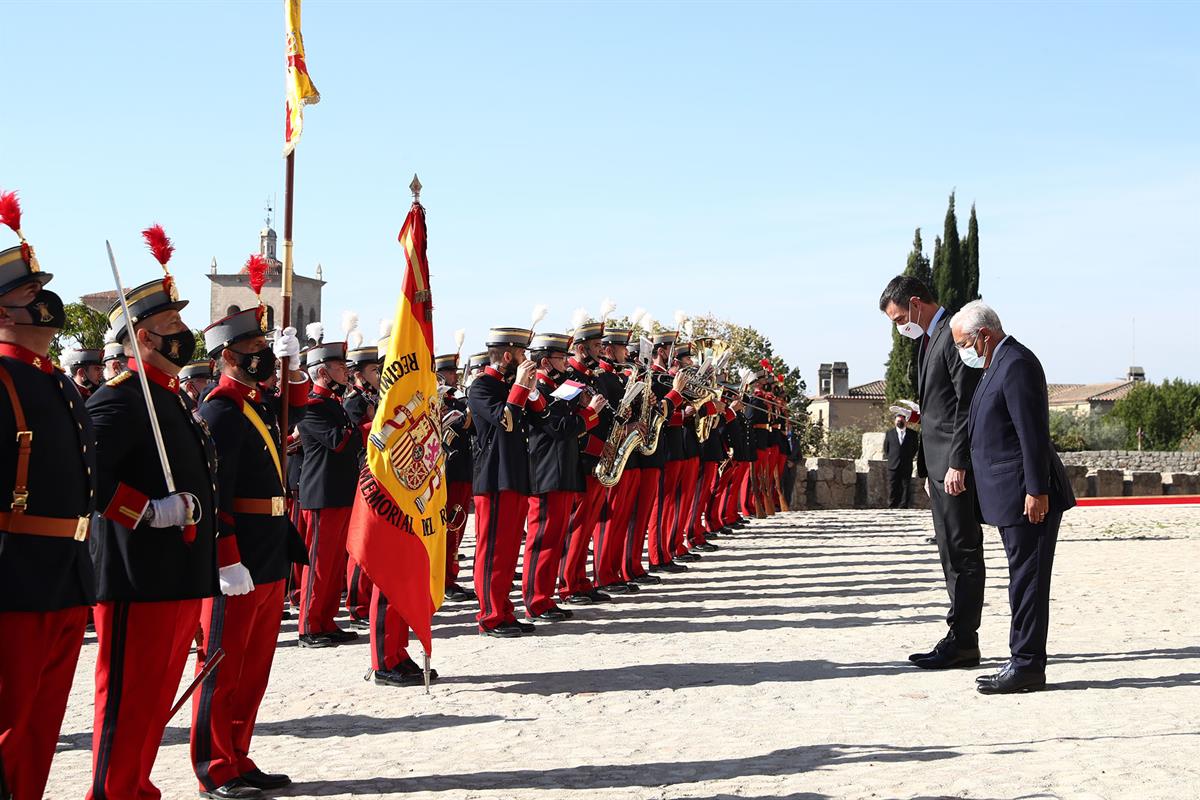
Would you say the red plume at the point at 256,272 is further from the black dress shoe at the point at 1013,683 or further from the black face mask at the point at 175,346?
the black dress shoe at the point at 1013,683

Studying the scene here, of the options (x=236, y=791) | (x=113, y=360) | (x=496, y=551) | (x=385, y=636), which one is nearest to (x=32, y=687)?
(x=236, y=791)

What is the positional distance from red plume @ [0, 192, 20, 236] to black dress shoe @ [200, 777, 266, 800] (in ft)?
7.69

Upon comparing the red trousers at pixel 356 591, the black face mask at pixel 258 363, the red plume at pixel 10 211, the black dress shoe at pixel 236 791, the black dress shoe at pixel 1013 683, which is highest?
the red plume at pixel 10 211

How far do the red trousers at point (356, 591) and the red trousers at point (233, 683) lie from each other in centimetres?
451

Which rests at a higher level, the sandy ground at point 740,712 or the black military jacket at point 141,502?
the black military jacket at point 141,502

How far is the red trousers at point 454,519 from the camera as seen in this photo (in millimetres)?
11650

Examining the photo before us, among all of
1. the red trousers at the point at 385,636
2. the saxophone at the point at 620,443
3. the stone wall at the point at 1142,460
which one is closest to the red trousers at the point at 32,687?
the red trousers at the point at 385,636

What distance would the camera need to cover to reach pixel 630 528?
12773 millimetres

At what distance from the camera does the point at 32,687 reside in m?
4.07

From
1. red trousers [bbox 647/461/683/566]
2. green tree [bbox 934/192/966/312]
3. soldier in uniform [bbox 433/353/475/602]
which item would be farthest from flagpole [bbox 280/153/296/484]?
green tree [bbox 934/192/966/312]

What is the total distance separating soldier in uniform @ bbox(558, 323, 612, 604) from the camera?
11.2 metres

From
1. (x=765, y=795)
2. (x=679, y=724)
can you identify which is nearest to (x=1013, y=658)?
(x=679, y=724)

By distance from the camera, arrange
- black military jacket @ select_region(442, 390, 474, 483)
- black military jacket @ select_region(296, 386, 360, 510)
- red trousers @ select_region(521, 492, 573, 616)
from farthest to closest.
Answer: black military jacket @ select_region(442, 390, 474, 483) → red trousers @ select_region(521, 492, 573, 616) → black military jacket @ select_region(296, 386, 360, 510)

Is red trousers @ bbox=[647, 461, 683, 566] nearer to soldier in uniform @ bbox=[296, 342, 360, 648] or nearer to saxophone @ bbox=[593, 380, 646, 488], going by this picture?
saxophone @ bbox=[593, 380, 646, 488]
